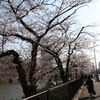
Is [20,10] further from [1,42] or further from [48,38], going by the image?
[48,38]

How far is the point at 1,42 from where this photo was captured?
35.5 feet

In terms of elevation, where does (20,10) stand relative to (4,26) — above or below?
above

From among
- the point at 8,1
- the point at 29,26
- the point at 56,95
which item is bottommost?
the point at 56,95

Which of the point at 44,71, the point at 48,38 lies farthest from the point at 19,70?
the point at 48,38

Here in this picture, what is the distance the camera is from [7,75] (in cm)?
1362

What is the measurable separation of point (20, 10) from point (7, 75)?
403cm

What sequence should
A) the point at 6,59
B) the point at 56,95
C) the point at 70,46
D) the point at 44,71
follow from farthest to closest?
the point at 70,46 < the point at 44,71 < the point at 6,59 < the point at 56,95

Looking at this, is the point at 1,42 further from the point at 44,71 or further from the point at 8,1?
the point at 44,71

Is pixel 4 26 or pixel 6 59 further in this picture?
pixel 6 59

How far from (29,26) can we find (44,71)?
390cm

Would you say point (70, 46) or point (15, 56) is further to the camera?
point (70, 46)

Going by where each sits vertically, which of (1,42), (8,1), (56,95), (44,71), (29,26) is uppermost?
(8,1)

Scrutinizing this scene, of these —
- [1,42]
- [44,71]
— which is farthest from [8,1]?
[44,71]

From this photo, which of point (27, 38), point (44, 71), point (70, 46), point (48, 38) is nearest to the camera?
point (27, 38)
